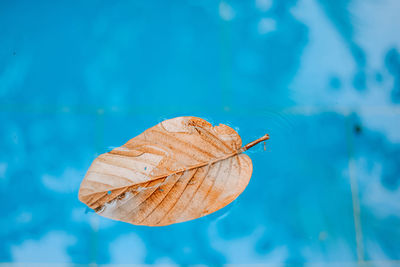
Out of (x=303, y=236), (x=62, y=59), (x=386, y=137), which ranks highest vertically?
(x=62, y=59)

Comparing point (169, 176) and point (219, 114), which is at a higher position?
point (219, 114)

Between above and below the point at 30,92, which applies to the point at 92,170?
below

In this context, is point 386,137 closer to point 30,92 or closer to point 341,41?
point 341,41

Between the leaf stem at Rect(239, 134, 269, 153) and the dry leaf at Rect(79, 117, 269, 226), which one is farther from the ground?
the leaf stem at Rect(239, 134, 269, 153)

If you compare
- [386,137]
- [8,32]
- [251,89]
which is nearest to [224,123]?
[251,89]
